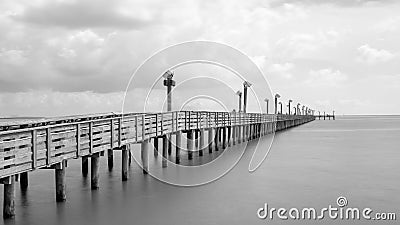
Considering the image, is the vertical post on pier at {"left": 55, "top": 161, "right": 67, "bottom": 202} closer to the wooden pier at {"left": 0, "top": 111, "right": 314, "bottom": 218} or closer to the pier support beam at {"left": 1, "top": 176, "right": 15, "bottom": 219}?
the wooden pier at {"left": 0, "top": 111, "right": 314, "bottom": 218}

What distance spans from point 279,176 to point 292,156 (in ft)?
35.6

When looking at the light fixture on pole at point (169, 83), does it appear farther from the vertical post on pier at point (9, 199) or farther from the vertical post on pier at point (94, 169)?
the vertical post on pier at point (9, 199)

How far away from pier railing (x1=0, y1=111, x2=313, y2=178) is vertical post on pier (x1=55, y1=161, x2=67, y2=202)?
322 mm

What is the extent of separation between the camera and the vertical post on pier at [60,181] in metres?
13.4

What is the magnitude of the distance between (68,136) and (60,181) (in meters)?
1.65

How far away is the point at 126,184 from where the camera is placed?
61.9ft

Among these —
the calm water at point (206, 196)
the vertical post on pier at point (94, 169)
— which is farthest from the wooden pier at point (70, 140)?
the calm water at point (206, 196)

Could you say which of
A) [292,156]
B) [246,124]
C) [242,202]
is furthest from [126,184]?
[246,124]

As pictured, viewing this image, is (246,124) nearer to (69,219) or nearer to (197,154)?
(197,154)

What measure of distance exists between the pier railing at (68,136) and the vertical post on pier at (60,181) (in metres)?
0.32

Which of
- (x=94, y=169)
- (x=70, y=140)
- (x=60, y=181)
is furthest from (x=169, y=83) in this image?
(x=70, y=140)

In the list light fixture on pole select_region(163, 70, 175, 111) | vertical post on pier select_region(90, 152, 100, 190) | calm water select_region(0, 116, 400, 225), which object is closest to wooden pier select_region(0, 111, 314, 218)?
vertical post on pier select_region(90, 152, 100, 190)

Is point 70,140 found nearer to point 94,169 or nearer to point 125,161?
point 94,169

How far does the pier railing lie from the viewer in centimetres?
1095
